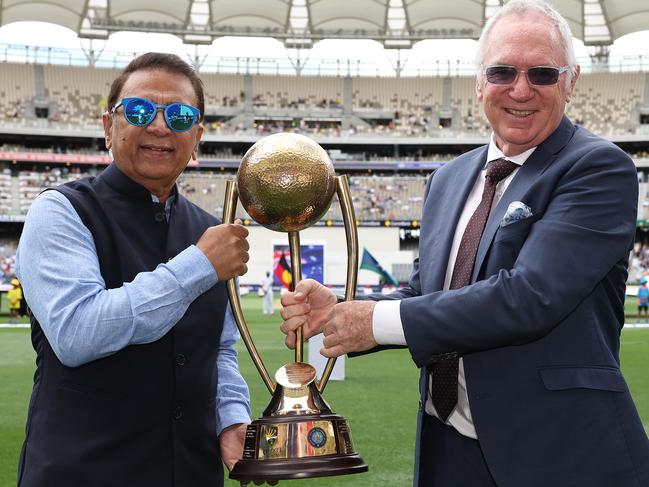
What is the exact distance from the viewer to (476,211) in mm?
2498

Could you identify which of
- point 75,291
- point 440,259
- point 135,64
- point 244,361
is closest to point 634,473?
point 440,259

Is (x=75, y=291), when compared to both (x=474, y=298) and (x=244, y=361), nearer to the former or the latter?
(x=474, y=298)

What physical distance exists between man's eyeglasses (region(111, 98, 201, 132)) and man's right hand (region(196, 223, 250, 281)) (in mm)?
362

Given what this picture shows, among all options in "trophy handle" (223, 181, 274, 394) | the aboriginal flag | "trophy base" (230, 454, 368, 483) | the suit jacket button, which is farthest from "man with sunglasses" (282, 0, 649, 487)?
the aboriginal flag

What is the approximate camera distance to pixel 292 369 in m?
2.36

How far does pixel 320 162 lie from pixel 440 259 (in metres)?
0.56

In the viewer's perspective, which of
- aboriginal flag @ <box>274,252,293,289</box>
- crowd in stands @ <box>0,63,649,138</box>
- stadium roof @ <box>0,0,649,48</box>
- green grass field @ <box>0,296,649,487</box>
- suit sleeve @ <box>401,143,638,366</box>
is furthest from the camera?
crowd in stands @ <box>0,63,649,138</box>

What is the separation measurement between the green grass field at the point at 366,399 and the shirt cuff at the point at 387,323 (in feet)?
12.2

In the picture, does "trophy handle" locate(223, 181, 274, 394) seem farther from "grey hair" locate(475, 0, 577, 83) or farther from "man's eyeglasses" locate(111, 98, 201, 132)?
"grey hair" locate(475, 0, 577, 83)

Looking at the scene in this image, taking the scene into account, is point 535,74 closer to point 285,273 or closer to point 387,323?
point 387,323

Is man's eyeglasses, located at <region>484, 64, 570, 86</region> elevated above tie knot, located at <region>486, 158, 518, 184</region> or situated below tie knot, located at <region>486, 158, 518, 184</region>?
above

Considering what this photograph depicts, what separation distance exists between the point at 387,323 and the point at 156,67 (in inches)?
40.0

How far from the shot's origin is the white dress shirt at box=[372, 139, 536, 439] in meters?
2.27

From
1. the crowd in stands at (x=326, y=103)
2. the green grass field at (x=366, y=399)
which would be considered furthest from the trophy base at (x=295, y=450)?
the crowd in stands at (x=326, y=103)
